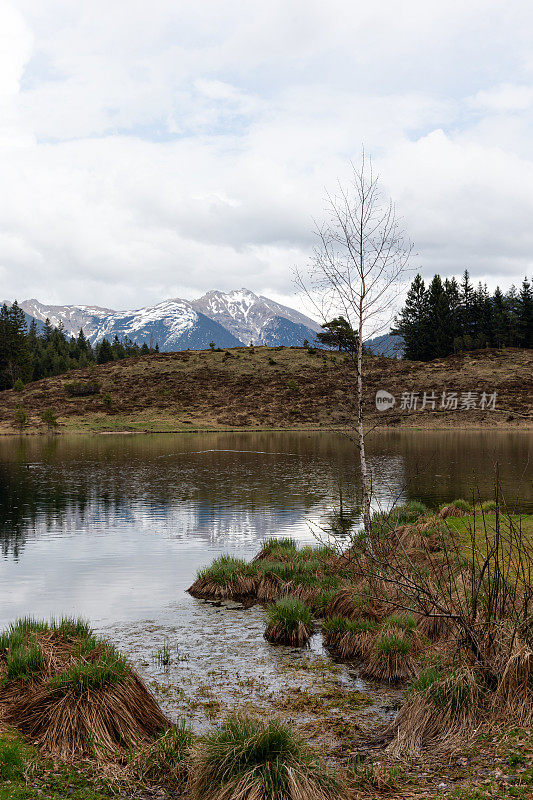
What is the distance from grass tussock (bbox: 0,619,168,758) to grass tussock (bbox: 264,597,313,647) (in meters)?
4.34

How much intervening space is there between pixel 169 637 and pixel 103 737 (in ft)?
16.7

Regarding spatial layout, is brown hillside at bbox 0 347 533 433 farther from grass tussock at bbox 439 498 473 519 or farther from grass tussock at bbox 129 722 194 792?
grass tussock at bbox 129 722 194 792

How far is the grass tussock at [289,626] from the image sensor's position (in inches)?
478

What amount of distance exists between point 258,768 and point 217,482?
105 feet

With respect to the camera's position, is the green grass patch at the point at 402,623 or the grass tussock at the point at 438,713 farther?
the green grass patch at the point at 402,623

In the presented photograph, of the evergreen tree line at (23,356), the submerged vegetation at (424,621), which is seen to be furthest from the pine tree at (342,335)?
the evergreen tree line at (23,356)

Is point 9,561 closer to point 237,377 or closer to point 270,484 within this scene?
point 270,484

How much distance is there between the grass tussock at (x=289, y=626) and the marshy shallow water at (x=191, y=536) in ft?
0.78

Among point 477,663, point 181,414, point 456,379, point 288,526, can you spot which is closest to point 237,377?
point 181,414

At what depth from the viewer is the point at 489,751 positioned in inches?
265

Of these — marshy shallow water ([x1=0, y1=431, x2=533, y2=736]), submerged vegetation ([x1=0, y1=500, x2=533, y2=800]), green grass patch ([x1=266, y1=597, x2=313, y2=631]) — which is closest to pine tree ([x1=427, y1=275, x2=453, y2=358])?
marshy shallow water ([x1=0, y1=431, x2=533, y2=736])

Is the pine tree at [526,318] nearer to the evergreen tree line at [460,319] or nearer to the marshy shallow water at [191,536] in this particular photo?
the evergreen tree line at [460,319]

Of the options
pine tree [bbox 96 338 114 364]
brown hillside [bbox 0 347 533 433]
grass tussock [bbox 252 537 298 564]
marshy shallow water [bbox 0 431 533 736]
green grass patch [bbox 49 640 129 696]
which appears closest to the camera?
green grass patch [bbox 49 640 129 696]

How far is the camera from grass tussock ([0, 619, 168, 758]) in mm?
7320
